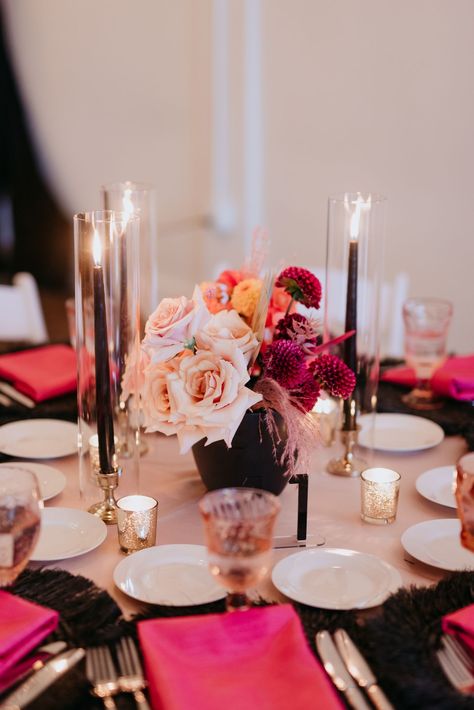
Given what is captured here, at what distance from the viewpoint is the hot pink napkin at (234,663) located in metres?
0.87

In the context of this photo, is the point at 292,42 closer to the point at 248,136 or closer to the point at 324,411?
the point at 248,136

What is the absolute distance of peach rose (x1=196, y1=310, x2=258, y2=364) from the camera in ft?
3.97

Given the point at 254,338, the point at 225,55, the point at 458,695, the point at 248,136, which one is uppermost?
the point at 225,55

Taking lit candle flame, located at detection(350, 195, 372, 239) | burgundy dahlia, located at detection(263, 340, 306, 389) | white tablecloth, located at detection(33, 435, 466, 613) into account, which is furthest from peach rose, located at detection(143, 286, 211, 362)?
lit candle flame, located at detection(350, 195, 372, 239)

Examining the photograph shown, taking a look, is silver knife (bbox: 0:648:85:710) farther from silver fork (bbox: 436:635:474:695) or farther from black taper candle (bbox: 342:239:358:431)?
black taper candle (bbox: 342:239:358:431)

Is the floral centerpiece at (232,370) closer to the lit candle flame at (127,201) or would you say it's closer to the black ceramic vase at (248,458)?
the black ceramic vase at (248,458)

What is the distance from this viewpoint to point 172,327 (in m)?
1.21

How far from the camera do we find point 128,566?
114cm

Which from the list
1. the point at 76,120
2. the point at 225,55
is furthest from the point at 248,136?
the point at 76,120

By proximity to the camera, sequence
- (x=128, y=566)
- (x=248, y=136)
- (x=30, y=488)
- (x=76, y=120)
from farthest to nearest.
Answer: (x=76, y=120)
(x=248, y=136)
(x=128, y=566)
(x=30, y=488)

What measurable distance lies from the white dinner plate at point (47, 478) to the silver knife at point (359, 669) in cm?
54

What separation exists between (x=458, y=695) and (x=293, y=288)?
2.07ft

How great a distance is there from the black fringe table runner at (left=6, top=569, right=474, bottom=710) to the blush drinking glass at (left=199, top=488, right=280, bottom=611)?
0.10 meters

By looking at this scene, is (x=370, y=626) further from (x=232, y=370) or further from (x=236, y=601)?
(x=232, y=370)
